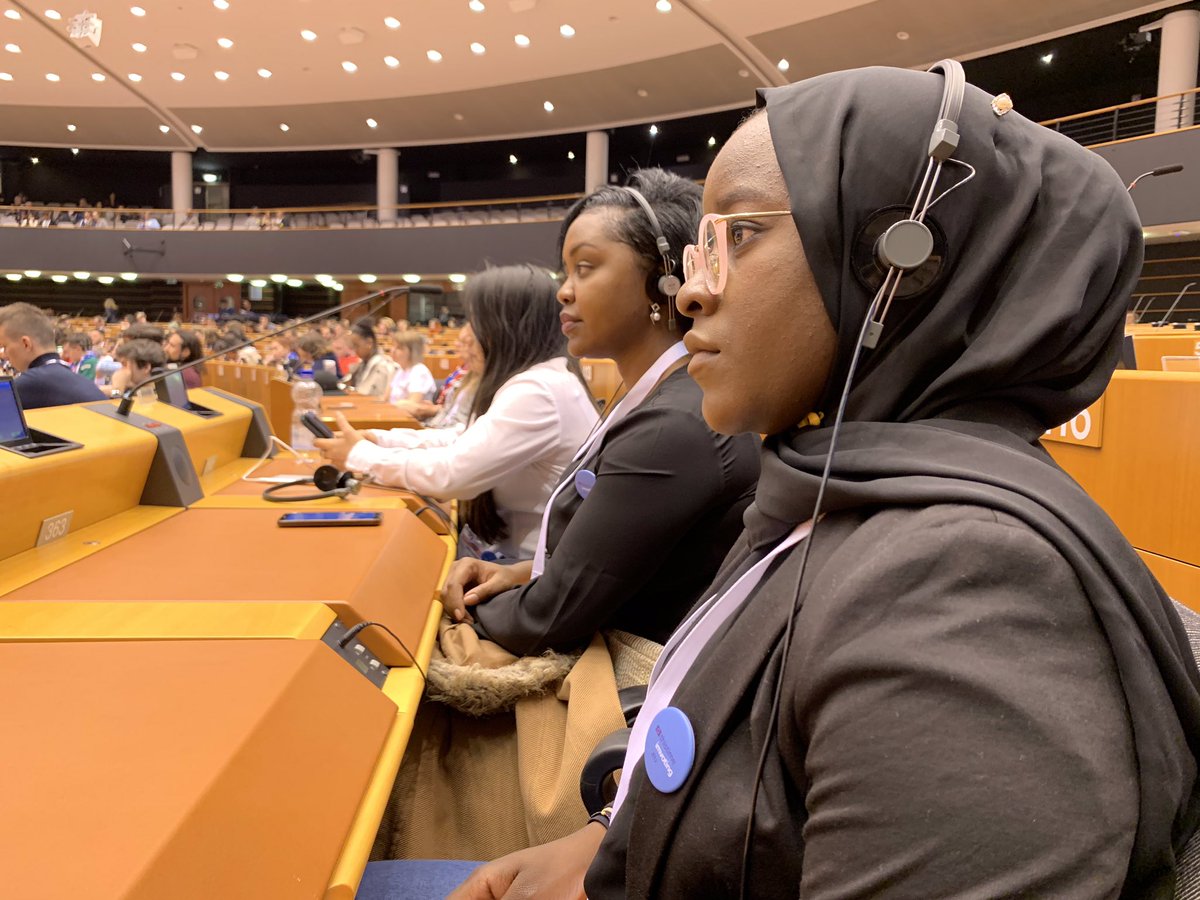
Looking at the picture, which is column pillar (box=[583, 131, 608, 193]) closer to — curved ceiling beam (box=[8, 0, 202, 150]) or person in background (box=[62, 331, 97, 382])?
curved ceiling beam (box=[8, 0, 202, 150])

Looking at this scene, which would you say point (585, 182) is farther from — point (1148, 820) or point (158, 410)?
point (1148, 820)

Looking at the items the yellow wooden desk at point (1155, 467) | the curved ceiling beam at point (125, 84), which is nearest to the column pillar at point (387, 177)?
the curved ceiling beam at point (125, 84)

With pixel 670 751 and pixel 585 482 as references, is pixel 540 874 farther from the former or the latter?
pixel 585 482

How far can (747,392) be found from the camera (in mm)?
697

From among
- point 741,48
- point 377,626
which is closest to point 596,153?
point 741,48

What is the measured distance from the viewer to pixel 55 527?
1.31 metres

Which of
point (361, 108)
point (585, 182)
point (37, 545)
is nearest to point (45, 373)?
point (37, 545)

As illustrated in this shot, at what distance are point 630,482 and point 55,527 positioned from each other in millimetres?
919

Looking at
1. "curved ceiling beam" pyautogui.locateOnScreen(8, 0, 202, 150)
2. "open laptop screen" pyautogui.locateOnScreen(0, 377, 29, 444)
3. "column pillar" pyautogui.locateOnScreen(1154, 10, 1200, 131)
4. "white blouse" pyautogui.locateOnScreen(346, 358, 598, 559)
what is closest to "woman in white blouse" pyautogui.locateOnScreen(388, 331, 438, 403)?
"white blouse" pyautogui.locateOnScreen(346, 358, 598, 559)

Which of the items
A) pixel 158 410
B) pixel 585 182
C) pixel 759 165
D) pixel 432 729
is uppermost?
pixel 585 182

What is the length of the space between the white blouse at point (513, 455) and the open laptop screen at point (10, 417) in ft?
2.59

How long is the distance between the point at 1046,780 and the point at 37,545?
1388 millimetres

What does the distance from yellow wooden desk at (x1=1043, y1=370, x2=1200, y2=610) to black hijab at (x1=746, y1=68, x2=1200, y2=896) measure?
1.71 metres

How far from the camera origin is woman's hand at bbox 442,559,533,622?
1495 millimetres
